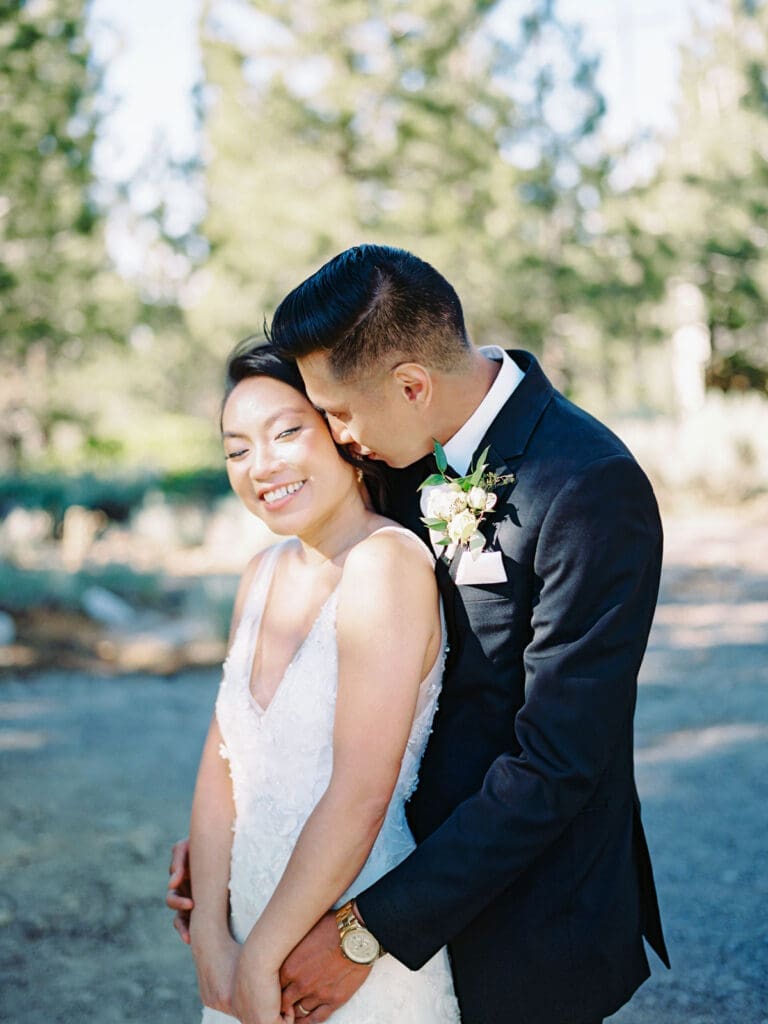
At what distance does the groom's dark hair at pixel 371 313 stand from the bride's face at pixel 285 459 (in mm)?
230

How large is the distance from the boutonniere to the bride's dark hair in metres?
0.27

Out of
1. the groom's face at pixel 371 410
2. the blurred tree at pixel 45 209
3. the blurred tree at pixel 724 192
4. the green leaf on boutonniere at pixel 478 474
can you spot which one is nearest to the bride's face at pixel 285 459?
the groom's face at pixel 371 410

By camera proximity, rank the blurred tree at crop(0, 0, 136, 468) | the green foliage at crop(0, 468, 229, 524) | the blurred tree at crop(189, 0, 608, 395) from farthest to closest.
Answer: the blurred tree at crop(189, 0, 608, 395) → the green foliage at crop(0, 468, 229, 524) → the blurred tree at crop(0, 0, 136, 468)

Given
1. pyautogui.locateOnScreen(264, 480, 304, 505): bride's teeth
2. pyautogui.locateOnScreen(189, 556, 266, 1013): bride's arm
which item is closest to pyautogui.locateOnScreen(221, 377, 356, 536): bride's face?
pyautogui.locateOnScreen(264, 480, 304, 505): bride's teeth

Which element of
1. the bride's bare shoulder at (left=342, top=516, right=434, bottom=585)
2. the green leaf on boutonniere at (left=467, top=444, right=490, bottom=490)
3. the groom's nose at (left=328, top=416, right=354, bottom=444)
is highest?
the groom's nose at (left=328, top=416, right=354, bottom=444)

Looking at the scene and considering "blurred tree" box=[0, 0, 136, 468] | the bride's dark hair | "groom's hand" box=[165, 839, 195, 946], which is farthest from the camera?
"blurred tree" box=[0, 0, 136, 468]

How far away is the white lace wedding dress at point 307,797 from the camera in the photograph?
6.96 feet

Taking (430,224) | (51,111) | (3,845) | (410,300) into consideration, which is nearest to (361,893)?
(410,300)

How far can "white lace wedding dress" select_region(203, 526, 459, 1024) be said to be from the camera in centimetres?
212

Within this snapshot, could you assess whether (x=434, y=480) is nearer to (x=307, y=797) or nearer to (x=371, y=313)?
(x=371, y=313)

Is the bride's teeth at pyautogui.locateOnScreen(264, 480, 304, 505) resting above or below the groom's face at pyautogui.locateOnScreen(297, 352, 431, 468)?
below

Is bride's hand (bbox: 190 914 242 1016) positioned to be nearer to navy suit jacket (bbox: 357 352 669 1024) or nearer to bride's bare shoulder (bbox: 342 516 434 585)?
navy suit jacket (bbox: 357 352 669 1024)

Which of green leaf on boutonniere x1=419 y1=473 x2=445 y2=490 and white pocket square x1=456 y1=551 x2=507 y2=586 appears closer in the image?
white pocket square x1=456 y1=551 x2=507 y2=586

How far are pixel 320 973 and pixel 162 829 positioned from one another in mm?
3571
